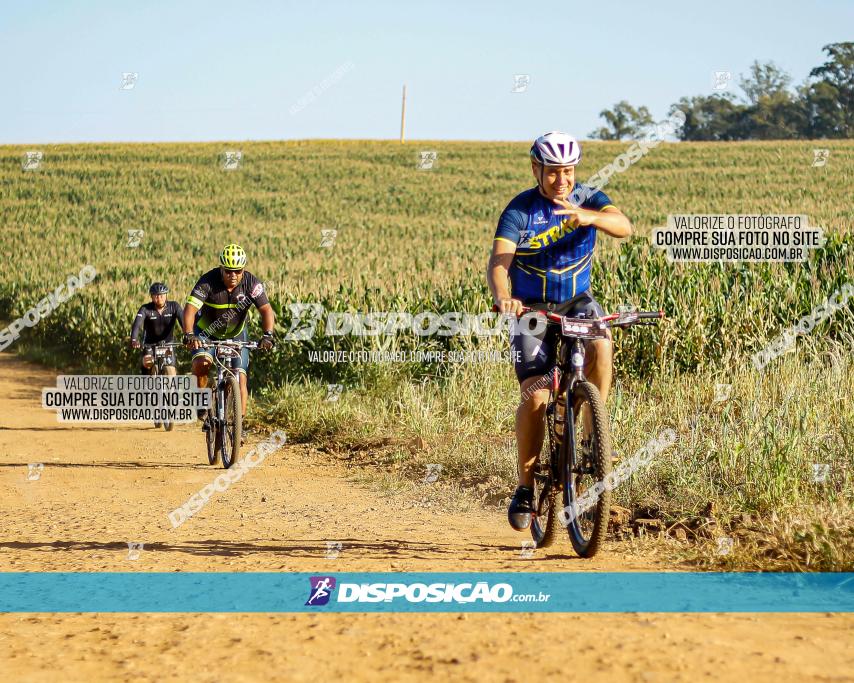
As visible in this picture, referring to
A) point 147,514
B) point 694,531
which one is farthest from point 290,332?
point 694,531

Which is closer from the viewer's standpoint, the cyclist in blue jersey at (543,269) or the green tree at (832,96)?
the cyclist in blue jersey at (543,269)

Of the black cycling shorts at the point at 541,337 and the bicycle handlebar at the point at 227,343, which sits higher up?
the black cycling shorts at the point at 541,337

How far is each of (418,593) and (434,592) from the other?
3.4 inches

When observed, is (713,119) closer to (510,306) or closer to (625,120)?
(625,120)

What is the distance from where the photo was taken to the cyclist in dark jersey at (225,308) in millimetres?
10445

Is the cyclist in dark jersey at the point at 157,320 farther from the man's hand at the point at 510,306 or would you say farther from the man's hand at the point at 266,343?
the man's hand at the point at 510,306

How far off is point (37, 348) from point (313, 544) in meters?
16.6

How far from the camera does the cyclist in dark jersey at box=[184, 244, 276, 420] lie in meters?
10.4

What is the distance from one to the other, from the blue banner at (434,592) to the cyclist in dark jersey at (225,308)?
483 cm

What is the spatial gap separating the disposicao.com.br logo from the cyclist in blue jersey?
2.60ft

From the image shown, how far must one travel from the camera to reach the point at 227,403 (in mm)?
10625

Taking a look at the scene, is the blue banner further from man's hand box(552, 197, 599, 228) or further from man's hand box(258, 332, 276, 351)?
man's hand box(258, 332, 276, 351)

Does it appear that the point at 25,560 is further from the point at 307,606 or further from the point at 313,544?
the point at 307,606

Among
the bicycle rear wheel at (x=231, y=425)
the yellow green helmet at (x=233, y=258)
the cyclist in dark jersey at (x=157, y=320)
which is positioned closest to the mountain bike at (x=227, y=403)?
the bicycle rear wheel at (x=231, y=425)
